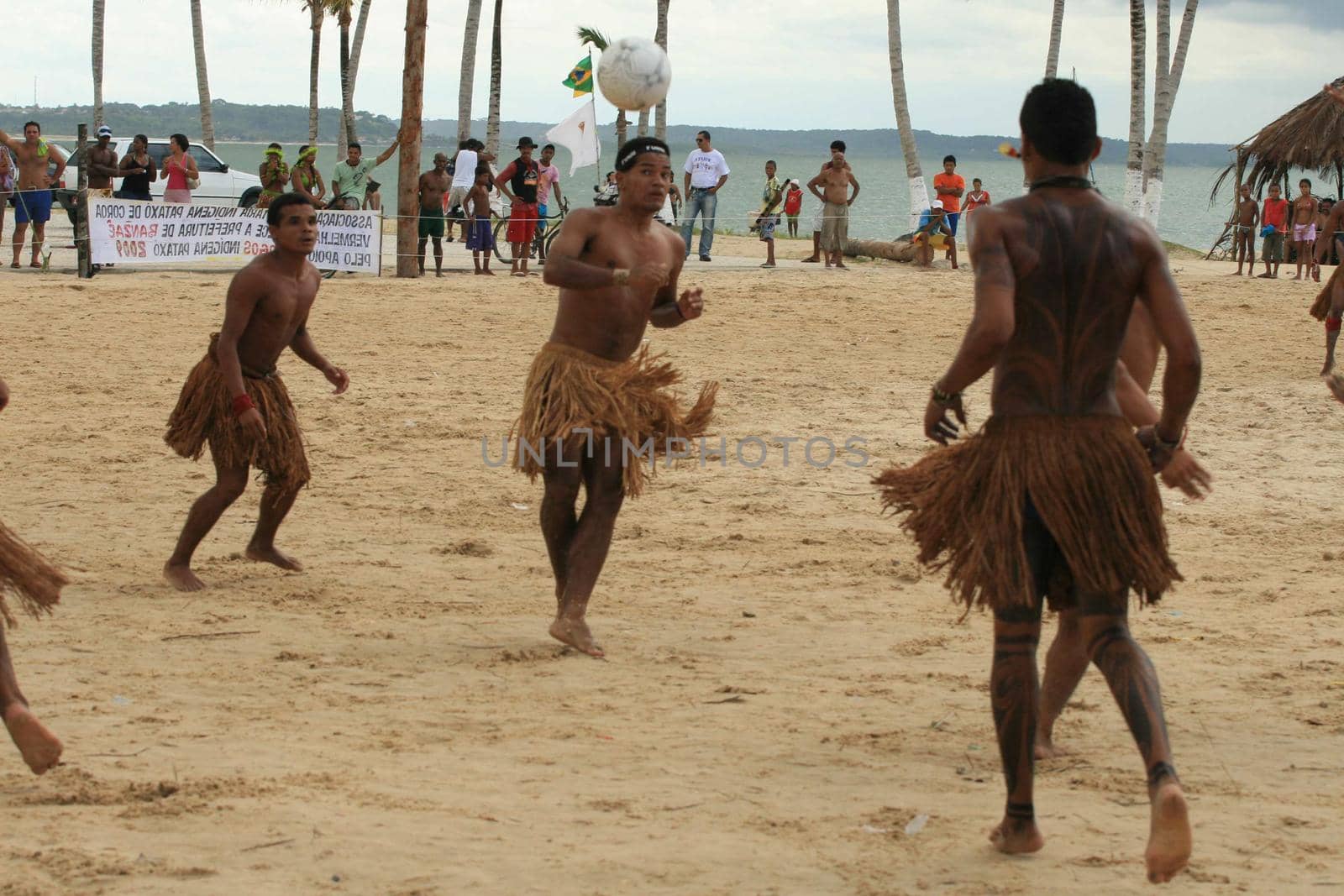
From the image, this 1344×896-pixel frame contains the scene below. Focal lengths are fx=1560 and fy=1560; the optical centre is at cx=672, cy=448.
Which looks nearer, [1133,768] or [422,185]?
[1133,768]

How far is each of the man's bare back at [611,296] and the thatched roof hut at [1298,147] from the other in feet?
65.0

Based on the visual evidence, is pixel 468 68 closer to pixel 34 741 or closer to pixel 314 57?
pixel 314 57

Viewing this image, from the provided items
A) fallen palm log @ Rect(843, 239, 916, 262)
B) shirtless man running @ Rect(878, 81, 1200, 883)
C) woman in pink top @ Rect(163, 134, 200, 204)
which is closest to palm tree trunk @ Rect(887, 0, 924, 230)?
fallen palm log @ Rect(843, 239, 916, 262)

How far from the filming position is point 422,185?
17750mm

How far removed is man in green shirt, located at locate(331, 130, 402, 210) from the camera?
1781 cm

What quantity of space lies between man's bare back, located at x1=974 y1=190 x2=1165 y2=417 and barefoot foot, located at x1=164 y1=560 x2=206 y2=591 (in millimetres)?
3783

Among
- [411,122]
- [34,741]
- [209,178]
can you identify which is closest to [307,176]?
[411,122]

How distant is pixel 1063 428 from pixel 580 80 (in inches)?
639

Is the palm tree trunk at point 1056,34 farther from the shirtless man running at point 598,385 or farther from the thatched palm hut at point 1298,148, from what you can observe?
the shirtless man running at point 598,385

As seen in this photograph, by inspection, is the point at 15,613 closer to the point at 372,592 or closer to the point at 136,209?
the point at 372,592

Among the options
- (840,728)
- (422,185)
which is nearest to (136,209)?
(422,185)

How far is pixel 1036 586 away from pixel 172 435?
158 inches

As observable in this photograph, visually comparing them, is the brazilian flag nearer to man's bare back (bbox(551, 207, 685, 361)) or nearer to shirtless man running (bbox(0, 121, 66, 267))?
shirtless man running (bbox(0, 121, 66, 267))

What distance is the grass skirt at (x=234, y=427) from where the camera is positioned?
632 cm
